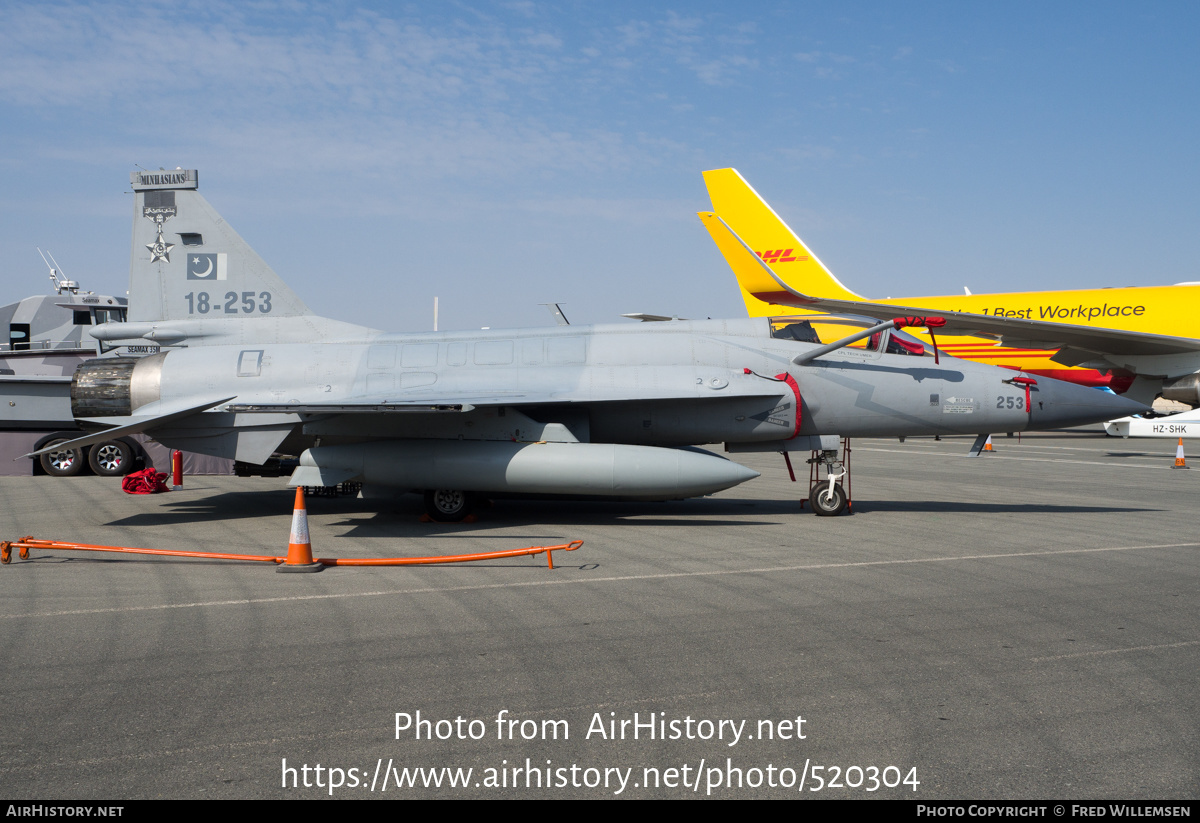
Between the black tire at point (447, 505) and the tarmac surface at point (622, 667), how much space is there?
1222 mm

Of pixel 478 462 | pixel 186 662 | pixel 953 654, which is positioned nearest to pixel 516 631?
pixel 186 662

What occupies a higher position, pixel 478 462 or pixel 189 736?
pixel 478 462

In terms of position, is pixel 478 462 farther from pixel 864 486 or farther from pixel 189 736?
pixel 864 486

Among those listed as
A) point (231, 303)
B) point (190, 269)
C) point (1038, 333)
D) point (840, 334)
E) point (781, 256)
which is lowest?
point (840, 334)

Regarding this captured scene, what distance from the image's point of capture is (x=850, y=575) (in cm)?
722

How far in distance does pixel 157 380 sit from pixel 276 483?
16.9 feet

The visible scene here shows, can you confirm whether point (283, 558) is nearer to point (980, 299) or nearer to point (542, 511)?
point (542, 511)

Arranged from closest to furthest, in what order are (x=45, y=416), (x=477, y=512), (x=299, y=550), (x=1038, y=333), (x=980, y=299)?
(x=299, y=550)
(x=477, y=512)
(x=45, y=416)
(x=1038, y=333)
(x=980, y=299)

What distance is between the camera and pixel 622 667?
15.4 ft

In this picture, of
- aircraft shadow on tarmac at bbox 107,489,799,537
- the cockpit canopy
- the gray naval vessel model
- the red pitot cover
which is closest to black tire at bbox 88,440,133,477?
the gray naval vessel model

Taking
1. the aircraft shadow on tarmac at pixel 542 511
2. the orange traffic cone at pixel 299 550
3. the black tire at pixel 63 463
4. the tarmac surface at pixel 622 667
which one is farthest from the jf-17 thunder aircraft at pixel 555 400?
the black tire at pixel 63 463

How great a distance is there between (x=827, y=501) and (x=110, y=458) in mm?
13869

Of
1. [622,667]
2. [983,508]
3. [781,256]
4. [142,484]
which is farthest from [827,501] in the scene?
[781,256]

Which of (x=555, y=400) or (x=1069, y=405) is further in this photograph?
(x=1069, y=405)
